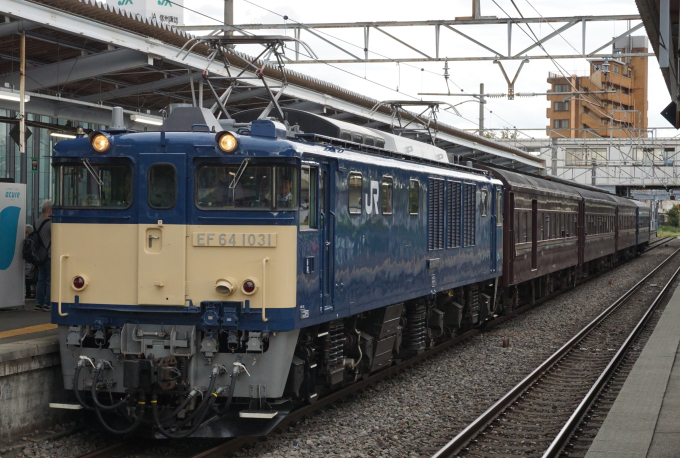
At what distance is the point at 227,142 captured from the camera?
8586mm

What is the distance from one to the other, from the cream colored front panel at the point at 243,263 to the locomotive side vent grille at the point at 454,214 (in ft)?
19.7

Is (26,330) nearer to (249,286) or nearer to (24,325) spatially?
(24,325)

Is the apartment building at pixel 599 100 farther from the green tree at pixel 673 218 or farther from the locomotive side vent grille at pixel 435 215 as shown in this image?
the locomotive side vent grille at pixel 435 215

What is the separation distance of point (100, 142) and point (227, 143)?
1.32m

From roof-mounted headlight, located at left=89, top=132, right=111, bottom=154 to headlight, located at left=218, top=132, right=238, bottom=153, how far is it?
117 centimetres

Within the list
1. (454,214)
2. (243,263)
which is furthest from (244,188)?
(454,214)

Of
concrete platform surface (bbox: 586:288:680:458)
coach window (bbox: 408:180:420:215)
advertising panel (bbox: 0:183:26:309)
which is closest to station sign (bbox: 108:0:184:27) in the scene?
advertising panel (bbox: 0:183:26:309)

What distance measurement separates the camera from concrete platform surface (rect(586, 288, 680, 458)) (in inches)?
334

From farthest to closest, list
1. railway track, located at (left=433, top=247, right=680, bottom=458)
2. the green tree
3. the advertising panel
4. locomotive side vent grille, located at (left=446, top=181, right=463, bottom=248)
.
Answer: the green tree → locomotive side vent grille, located at (left=446, top=181, right=463, bottom=248) → the advertising panel → railway track, located at (left=433, top=247, right=680, bottom=458)

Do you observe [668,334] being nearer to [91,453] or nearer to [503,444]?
[503,444]

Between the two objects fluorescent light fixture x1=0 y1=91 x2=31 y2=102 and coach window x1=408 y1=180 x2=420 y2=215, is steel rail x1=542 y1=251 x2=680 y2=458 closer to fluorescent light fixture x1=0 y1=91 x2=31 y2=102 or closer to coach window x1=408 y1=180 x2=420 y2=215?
coach window x1=408 y1=180 x2=420 y2=215

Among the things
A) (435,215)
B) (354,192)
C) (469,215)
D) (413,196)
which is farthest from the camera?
(469,215)

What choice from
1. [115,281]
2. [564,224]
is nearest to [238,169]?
[115,281]

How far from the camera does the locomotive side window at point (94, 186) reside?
8820 mm
